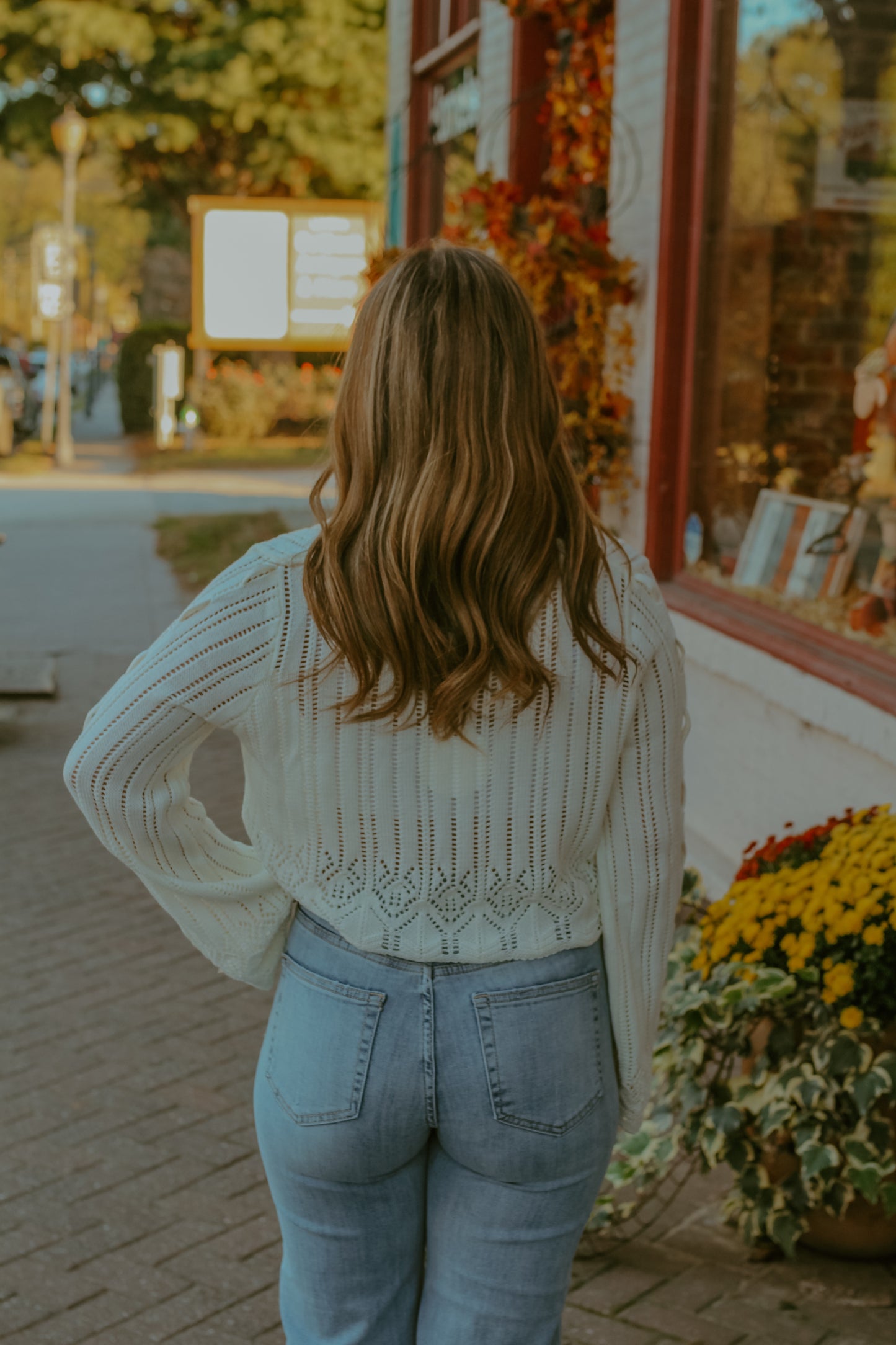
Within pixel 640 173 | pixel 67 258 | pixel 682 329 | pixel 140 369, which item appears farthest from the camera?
pixel 140 369

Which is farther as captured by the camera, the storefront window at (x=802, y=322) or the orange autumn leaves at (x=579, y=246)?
the orange autumn leaves at (x=579, y=246)

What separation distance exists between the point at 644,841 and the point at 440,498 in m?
0.54

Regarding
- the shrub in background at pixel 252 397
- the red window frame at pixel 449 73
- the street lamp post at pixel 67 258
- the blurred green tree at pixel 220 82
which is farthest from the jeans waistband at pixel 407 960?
the blurred green tree at pixel 220 82

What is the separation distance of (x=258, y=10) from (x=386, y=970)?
24454 millimetres

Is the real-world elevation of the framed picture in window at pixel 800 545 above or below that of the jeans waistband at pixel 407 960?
above

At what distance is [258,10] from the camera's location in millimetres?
23641

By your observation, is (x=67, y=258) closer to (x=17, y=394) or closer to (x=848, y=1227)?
(x=17, y=394)

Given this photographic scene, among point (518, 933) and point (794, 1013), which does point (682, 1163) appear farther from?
point (518, 933)

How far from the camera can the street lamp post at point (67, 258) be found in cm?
2108

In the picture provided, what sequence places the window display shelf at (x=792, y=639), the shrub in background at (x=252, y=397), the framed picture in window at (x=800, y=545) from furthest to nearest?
the shrub in background at (x=252, y=397) < the framed picture in window at (x=800, y=545) < the window display shelf at (x=792, y=639)

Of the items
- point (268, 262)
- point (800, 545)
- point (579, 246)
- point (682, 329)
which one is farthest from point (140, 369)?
point (800, 545)

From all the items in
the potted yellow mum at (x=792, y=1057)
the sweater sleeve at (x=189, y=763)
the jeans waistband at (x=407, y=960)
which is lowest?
the potted yellow mum at (x=792, y=1057)

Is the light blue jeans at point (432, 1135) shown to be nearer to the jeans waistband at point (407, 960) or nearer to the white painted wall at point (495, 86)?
the jeans waistband at point (407, 960)

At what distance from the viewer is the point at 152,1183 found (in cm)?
Answer: 353
